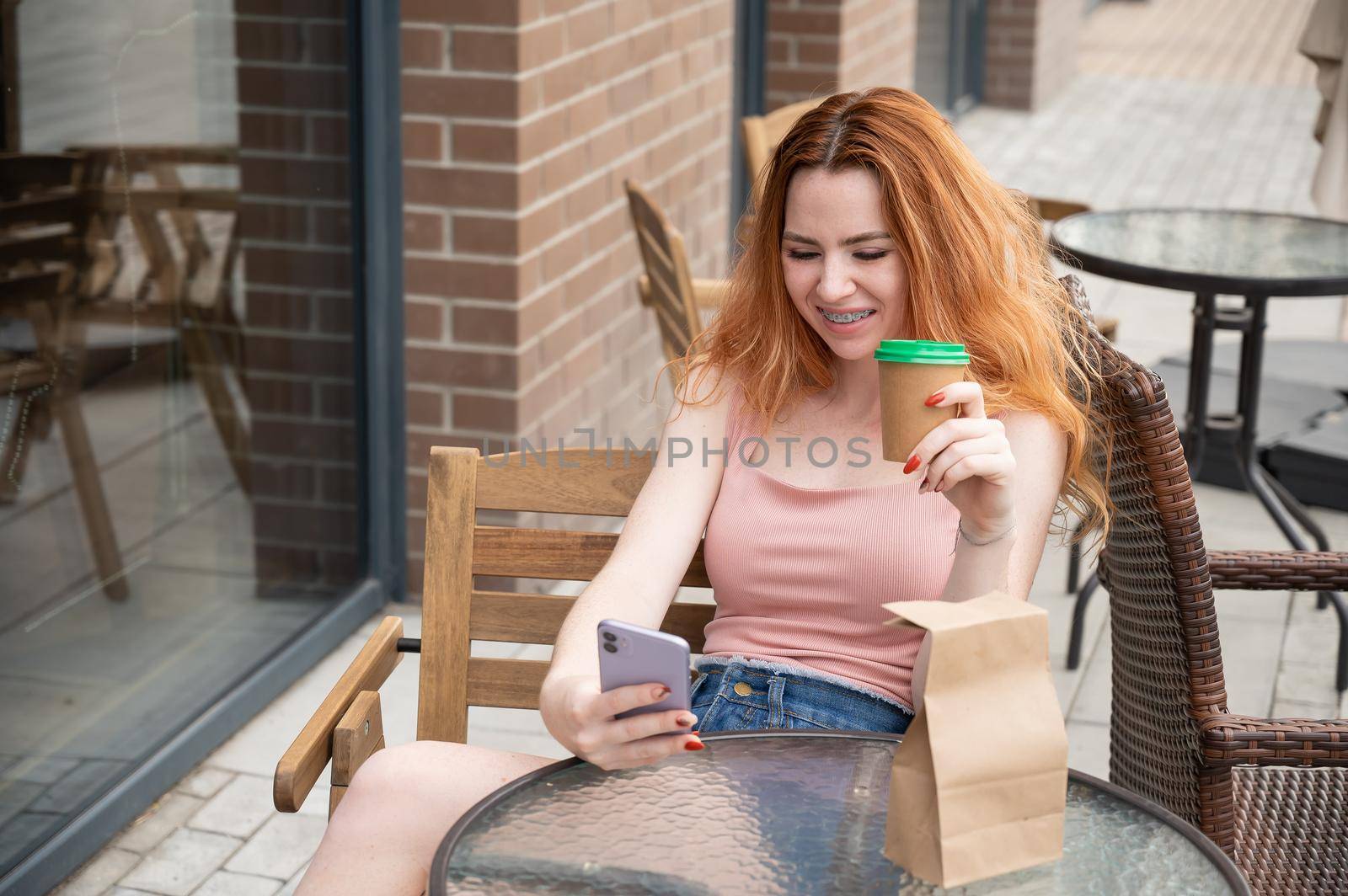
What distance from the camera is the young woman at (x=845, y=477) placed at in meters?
1.87

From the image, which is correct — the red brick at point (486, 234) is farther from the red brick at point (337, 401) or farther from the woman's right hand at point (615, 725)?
the woman's right hand at point (615, 725)

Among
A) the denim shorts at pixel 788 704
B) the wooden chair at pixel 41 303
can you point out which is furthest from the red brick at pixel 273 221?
the denim shorts at pixel 788 704

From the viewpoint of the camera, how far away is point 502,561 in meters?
2.19

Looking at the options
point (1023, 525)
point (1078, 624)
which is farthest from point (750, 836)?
Answer: point (1078, 624)

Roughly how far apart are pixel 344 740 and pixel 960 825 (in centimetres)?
81

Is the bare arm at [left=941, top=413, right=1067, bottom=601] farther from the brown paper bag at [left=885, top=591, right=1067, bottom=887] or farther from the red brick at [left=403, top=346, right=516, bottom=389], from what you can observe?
the red brick at [left=403, top=346, right=516, bottom=389]

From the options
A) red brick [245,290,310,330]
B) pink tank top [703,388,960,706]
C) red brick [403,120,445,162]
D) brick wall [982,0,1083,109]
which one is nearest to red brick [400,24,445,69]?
red brick [403,120,445,162]

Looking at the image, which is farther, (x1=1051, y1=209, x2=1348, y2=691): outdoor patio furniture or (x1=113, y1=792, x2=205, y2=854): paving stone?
(x1=1051, y1=209, x2=1348, y2=691): outdoor patio furniture

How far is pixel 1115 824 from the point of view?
1.59 metres

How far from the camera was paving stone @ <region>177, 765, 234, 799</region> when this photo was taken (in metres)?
2.93

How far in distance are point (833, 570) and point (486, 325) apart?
1.76 m

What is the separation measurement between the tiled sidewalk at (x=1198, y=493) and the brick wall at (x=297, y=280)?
32cm

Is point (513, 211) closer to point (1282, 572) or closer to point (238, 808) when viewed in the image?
point (238, 808)

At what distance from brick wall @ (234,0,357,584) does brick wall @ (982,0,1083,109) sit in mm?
8157
